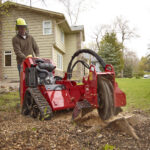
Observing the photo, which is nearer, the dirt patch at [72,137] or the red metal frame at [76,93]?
the dirt patch at [72,137]

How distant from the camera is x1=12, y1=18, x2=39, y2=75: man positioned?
4.47m

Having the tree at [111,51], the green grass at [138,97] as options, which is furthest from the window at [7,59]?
the tree at [111,51]

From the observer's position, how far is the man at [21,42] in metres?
4.47

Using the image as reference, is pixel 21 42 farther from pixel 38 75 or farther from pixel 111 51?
pixel 111 51

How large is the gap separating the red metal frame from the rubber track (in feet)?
0.35

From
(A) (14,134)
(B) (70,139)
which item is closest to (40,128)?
(A) (14,134)

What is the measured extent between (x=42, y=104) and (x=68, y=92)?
669 mm

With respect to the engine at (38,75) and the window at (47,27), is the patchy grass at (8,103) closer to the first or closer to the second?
the engine at (38,75)

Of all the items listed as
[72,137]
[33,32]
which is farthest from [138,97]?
[33,32]

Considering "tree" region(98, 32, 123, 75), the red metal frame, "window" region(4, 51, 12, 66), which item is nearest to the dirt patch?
the red metal frame

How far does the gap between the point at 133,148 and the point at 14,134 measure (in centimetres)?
152

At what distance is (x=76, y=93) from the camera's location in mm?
3766

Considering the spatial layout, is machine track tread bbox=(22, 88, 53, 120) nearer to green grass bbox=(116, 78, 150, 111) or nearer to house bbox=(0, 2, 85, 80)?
green grass bbox=(116, 78, 150, 111)

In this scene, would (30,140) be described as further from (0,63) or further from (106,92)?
(0,63)
